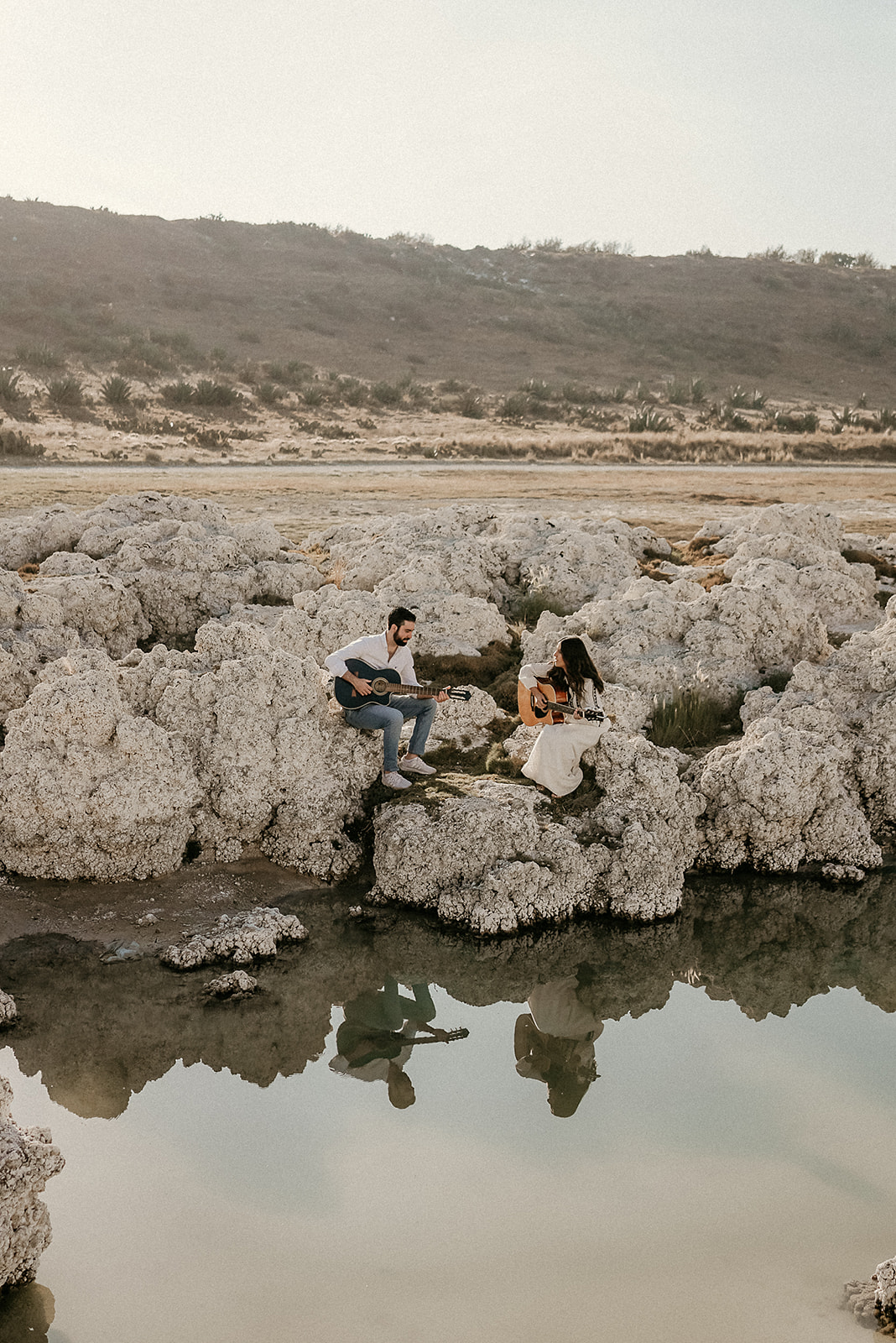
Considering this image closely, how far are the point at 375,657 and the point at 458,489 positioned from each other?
9.19m

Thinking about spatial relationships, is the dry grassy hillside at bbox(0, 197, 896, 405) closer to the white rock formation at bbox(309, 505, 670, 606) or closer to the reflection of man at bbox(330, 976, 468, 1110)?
the white rock formation at bbox(309, 505, 670, 606)

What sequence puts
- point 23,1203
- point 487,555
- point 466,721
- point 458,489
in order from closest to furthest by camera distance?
point 23,1203 → point 466,721 → point 487,555 → point 458,489

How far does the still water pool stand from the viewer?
3459mm

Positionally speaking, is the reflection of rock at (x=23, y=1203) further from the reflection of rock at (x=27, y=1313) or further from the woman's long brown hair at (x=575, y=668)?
the woman's long brown hair at (x=575, y=668)

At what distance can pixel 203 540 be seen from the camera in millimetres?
9219

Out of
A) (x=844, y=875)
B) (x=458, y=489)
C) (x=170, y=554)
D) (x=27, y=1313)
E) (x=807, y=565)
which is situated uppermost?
(x=458, y=489)

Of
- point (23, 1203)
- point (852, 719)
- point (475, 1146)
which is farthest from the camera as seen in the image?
point (852, 719)

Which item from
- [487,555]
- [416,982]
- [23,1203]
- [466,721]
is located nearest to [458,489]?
[487,555]

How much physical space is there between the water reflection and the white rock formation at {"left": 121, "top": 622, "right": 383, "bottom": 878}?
1.47 feet

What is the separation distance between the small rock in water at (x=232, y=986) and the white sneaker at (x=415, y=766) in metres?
1.77

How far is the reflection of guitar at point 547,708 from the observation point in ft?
20.1

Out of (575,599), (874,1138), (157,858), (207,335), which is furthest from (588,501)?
(207,335)

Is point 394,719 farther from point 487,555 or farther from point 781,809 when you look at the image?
point 487,555

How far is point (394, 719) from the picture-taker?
A: 20.5ft
